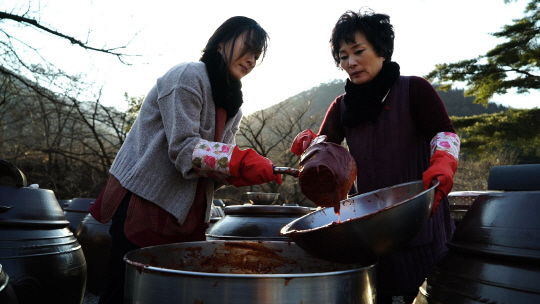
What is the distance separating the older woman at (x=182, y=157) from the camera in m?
1.57

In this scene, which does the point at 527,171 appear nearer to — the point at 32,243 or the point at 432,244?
the point at 432,244

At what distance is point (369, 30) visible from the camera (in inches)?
76.1

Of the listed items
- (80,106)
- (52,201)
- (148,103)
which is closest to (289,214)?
(148,103)

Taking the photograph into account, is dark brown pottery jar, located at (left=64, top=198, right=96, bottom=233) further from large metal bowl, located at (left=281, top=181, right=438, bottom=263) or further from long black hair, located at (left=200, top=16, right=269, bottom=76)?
large metal bowl, located at (left=281, top=181, right=438, bottom=263)

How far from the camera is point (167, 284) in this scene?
1.04 m

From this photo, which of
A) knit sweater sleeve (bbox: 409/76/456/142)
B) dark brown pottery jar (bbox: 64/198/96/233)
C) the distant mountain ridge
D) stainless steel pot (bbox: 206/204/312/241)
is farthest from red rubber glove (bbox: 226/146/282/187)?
the distant mountain ridge

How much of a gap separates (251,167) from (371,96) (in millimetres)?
780

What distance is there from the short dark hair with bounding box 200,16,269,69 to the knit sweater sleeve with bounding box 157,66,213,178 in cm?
26

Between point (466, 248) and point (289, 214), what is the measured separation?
1.82 metres

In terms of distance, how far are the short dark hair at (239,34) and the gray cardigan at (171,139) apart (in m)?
0.18

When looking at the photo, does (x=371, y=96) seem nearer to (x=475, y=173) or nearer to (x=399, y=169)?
(x=399, y=169)

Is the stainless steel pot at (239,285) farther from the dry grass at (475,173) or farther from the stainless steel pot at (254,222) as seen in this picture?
the dry grass at (475,173)

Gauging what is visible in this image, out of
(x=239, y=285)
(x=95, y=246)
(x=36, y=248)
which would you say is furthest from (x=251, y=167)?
(x=95, y=246)

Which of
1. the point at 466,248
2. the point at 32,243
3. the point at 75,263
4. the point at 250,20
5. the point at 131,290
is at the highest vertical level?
the point at 250,20
